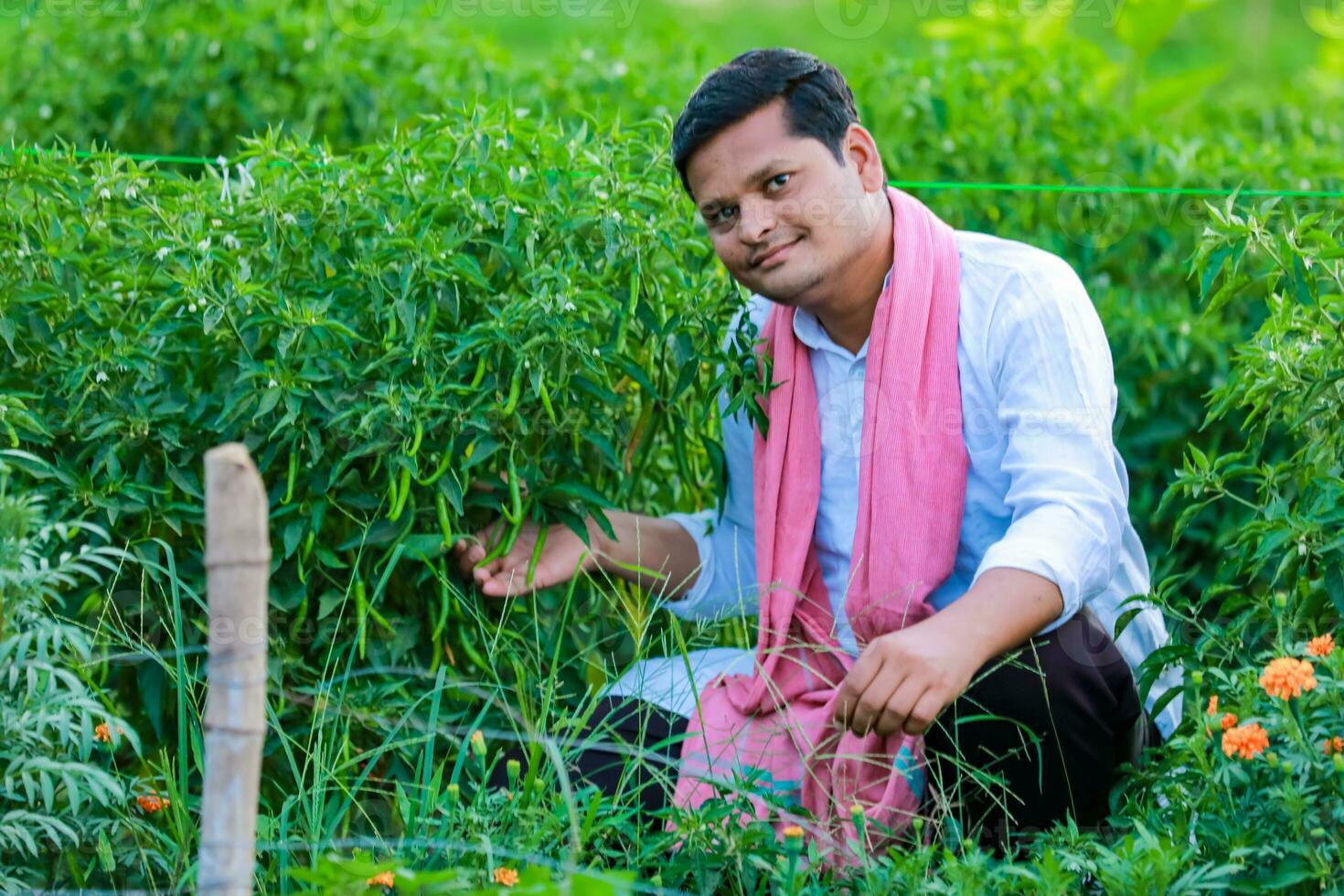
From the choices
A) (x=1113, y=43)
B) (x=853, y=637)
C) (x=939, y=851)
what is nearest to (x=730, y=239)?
(x=853, y=637)

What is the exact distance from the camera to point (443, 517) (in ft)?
7.61

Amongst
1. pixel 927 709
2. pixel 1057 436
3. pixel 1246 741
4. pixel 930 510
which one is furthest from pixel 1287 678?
pixel 930 510

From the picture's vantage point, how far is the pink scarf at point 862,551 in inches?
89.7

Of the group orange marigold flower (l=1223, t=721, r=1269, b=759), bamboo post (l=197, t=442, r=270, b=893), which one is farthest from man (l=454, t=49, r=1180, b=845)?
bamboo post (l=197, t=442, r=270, b=893)

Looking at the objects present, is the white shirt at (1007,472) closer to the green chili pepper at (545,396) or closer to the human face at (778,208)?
the human face at (778,208)

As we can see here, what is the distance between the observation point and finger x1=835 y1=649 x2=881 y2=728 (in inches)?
81.3

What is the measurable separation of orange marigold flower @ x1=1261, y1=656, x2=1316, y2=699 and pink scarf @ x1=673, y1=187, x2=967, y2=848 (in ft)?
1.87

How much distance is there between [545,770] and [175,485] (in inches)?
29.0

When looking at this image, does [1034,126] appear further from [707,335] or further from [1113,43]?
[1113,43]

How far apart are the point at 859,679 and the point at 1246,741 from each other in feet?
1.66

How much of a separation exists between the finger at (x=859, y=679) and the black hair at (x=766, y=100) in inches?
32.3

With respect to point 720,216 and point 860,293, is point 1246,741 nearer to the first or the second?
point 860,293

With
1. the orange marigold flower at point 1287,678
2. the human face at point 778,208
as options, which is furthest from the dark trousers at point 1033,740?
the human face at point 778,208

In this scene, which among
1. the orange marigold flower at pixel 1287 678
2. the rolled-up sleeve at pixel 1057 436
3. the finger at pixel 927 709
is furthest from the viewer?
the rolled-up sleeve at pixel 1057 436
